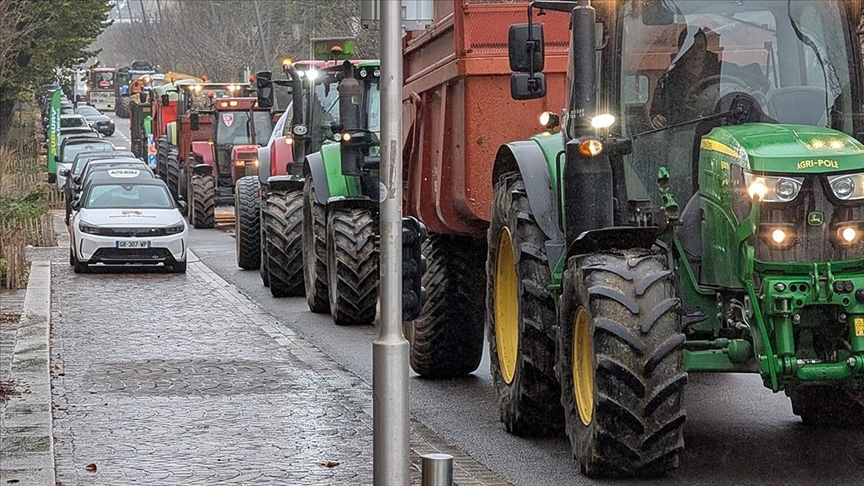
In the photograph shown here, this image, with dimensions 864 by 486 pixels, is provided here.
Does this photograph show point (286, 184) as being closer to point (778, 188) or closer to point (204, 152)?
point (778, 188)

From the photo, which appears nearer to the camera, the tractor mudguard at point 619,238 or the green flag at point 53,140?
the tractor mudguard at point 619,238

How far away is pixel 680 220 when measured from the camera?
9.16 metres

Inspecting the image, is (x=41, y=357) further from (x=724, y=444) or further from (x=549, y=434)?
(x=724, y=444)

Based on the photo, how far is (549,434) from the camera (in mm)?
10438

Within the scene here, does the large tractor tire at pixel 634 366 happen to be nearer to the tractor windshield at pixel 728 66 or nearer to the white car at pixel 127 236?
the tractor windshield at pixel 728 66

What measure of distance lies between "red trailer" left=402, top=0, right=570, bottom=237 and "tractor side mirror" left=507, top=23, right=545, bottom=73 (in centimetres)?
261

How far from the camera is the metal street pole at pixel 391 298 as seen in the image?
24.3 ft

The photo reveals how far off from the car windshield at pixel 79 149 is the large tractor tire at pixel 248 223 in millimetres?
20552

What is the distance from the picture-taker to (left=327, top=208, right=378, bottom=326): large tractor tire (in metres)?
16.9

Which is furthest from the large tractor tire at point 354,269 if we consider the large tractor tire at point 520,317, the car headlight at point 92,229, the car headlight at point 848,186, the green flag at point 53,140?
the green flag at point 53,140

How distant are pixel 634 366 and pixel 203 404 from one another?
4499 mm

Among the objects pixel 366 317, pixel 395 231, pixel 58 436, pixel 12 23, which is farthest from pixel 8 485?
pixel 12 23

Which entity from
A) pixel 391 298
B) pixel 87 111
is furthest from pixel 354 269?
pixel 87 111

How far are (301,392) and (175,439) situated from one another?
224cm
